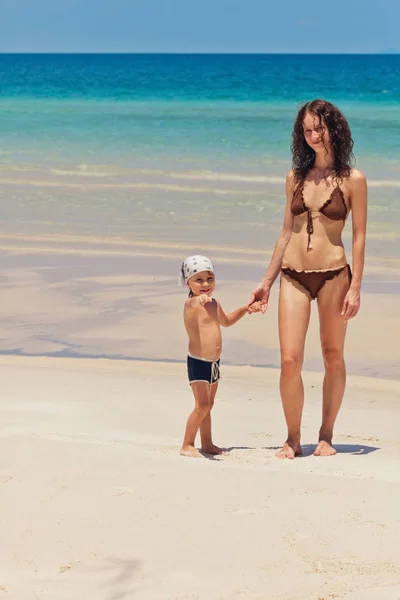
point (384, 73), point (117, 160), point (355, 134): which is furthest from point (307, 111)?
point (384, 73)

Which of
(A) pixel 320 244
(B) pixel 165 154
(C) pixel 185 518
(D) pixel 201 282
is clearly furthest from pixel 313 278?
(B) pixel 165 154

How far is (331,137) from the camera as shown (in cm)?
520

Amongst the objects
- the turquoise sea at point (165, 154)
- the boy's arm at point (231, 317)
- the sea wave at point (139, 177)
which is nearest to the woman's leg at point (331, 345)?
the boy's arm at point (231, 317)

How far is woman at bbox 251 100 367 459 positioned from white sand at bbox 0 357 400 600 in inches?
24.5

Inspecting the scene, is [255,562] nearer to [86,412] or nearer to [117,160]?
[86,412]

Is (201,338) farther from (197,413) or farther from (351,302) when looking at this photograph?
(351,302)

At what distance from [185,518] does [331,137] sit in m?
2.21

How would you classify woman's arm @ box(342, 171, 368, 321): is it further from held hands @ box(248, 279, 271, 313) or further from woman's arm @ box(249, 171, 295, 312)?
held hands @ box(248, 279, 271, 313)

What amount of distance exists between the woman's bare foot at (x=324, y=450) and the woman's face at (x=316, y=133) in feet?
5.11

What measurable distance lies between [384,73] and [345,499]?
8077cm

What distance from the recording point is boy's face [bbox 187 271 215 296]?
5.13 m

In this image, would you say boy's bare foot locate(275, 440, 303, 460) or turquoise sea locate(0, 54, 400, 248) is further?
turquoise sea locate(0, 54, 400, 248)

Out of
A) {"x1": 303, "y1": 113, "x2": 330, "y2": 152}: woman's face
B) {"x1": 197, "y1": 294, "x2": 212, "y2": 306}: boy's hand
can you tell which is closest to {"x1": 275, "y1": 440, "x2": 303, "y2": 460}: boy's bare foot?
{"x1": 197, "y1": 294, "x2": 212, "y2": 306}: boy's hand

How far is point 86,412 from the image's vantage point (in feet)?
20.6
